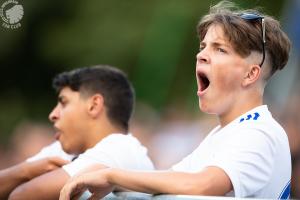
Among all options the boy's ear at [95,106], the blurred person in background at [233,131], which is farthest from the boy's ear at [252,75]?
the boy's ear at [95,106]

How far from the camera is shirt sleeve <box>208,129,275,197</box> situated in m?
3.52

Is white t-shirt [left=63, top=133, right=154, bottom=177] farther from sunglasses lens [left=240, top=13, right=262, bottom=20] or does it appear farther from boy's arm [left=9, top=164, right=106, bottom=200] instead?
sunglasses lens [left=240, top=13, right=262, bottom=20]

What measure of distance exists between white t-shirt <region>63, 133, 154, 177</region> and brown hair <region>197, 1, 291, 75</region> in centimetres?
126

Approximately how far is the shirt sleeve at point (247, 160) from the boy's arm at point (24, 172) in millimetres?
1435

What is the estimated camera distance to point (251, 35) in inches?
153

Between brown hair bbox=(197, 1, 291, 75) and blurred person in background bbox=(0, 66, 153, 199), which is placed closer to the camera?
brown hair bbox=(197, 1, 291, 75)

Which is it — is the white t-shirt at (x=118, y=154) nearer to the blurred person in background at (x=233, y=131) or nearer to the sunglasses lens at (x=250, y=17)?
the blurred person in background at (x=233, y=131)

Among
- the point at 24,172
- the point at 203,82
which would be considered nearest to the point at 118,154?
the point at 24,172

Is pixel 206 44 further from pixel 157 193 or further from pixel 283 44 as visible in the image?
pixel 157 193

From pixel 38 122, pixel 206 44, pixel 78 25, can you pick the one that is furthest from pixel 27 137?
pixel 206 44

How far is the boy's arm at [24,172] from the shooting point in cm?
489

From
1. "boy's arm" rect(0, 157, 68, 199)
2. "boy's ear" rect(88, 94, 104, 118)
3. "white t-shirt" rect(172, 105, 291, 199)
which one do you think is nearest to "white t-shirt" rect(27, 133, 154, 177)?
"boy's arm" rect(0, 157, 68, 199)

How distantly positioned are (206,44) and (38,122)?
7888mm

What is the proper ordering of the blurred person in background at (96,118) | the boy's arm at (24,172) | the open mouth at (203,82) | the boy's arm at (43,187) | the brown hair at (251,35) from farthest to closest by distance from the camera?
1. the blurred person in background at (96,118)
2. the boy's arm at (24,172)
3. the boy's arm at (43,187)
4. the open mouth at (203,82)
5. the brown hair at (251,35)
